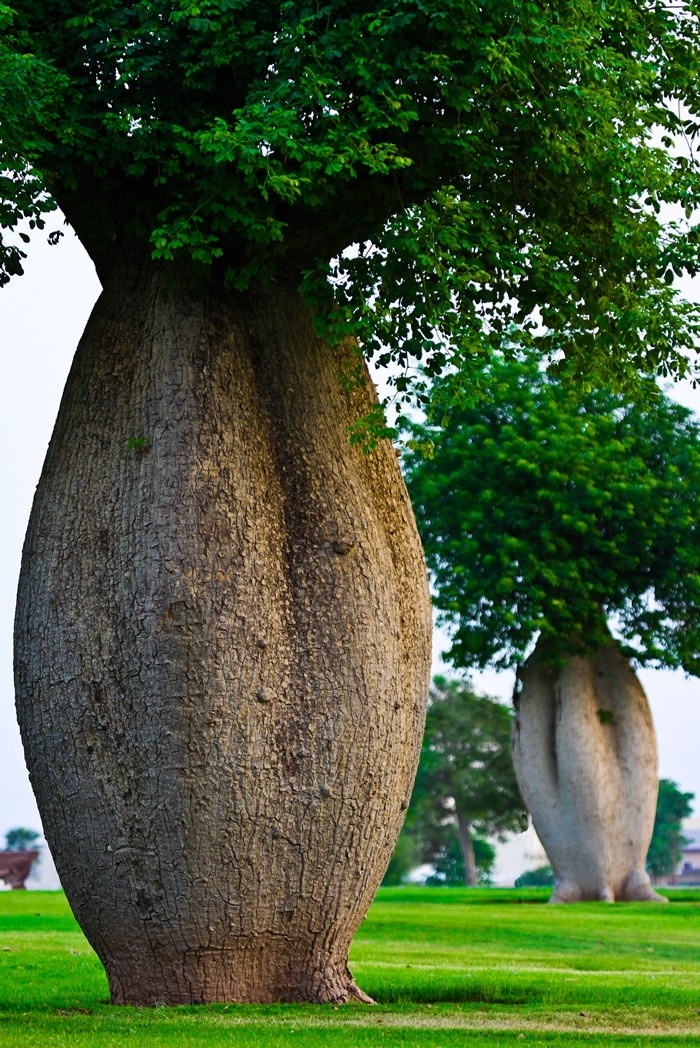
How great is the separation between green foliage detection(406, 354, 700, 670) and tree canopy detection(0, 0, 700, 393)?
16.3 m

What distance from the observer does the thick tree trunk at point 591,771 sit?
30.0 metres

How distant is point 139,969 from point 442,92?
6.86m

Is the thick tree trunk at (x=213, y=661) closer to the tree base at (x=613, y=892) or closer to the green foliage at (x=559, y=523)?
the green foliage at (x=559, y=523)

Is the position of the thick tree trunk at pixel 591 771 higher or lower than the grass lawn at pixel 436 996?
higher

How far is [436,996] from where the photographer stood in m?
12.3

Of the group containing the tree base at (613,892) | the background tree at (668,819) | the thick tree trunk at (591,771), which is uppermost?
the background tree at (668,819)

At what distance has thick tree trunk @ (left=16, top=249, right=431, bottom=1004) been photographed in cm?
1041

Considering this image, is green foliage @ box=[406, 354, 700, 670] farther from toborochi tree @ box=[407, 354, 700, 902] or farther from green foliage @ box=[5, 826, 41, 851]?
green foliage @ box=[5, 826, 41, 851]

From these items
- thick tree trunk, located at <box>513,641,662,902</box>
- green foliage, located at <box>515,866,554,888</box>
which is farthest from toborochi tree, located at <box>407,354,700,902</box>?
green foliage, located at <box>515,866,554,888</box>

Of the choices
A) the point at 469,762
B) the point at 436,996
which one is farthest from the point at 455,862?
the point at 436,996

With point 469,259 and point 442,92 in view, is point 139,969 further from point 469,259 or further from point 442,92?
point 442,92

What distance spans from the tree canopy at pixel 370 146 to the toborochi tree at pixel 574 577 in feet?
54.2

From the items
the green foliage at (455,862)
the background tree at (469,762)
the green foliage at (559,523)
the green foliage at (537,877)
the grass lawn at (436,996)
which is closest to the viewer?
the grass lawn at (436,996)

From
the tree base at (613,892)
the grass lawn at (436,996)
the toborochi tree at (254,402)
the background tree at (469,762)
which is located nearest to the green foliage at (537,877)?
the background tree at (469,762)
